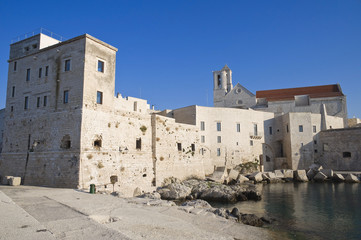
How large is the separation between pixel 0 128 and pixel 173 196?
22699 mm

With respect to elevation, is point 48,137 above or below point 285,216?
above

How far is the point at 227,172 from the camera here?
3369 centimetres

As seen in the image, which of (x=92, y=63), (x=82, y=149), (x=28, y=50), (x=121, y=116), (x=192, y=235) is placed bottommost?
(x=192, y=235)

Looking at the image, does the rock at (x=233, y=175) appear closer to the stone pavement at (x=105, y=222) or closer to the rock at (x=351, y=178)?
the rock at (x=351, y=178)

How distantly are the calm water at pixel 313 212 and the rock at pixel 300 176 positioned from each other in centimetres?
875

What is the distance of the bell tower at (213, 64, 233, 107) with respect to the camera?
52.0 m

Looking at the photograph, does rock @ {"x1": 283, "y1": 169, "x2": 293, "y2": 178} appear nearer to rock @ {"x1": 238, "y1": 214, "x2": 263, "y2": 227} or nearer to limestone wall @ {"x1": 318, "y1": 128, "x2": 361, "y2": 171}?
limestone wall @ {"x1": 318, "y1": 128, "x2": 361, "y2": 171}

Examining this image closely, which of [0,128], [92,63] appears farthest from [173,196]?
[0,128]

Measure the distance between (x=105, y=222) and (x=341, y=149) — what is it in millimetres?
37991

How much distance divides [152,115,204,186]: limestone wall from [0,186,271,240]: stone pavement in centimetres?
1194

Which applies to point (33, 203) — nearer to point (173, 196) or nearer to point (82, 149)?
point (82, 149)

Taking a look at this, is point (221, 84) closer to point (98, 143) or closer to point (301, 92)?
point (301, 92)

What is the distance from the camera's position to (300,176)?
109 ft

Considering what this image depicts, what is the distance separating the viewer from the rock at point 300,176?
33.1 m
